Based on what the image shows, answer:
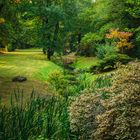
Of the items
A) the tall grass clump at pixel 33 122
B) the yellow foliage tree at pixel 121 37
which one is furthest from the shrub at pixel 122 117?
the yellow foliage tree at pixel 121 37

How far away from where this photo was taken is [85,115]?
9359 mm

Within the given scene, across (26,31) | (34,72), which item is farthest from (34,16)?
(34,72)

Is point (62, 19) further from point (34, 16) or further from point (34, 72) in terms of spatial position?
point (34, 72)

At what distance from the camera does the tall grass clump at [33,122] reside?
7.74 m

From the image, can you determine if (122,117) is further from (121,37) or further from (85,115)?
(121,37)

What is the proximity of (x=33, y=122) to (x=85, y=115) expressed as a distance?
132cm

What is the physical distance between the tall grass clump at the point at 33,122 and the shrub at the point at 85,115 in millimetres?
239

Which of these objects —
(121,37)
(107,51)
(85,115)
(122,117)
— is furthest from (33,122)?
(107,51)

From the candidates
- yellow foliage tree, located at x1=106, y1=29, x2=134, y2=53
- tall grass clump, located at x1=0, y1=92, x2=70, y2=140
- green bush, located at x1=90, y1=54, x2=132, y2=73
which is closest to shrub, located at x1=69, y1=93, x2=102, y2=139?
tall grass clump, located at x1=0, y1=92, x2=70, y2=140

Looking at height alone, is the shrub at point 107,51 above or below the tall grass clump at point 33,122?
below

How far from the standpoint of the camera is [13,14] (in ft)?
79.0

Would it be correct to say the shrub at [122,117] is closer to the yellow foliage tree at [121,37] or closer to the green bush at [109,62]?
the green bush at [109,62]

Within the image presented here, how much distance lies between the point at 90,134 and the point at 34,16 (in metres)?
30.9

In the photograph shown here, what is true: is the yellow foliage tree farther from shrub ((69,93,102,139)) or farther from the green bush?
shrub ((69,93,102,139))
